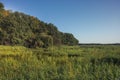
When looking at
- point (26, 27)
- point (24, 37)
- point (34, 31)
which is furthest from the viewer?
point (34, 31)

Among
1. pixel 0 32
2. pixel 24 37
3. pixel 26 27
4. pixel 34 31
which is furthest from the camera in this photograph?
pixel 34 31

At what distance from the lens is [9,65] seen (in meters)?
14.0

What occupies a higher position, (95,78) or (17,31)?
(17,31)

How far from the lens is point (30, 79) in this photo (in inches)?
422

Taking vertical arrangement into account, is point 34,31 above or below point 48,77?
above

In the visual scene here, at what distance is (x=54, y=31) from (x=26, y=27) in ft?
51.3

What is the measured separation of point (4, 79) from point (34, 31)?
68042mm

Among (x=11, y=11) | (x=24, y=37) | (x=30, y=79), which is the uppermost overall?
(x=11, y=11)

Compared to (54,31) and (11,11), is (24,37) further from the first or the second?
(54,31)

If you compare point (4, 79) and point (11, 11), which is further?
point (11, 11)

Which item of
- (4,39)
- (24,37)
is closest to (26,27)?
(24,37)

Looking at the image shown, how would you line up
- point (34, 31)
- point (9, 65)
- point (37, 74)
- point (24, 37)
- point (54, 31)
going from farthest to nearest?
point (54, 31)
point (34, 31)
point (24, 37)
point (9, 65)
point (37, 74)

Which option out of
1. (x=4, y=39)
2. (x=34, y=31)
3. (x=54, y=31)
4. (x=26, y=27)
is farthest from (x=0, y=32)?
(x=54, y=31)

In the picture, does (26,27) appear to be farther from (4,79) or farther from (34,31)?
(4,79)
